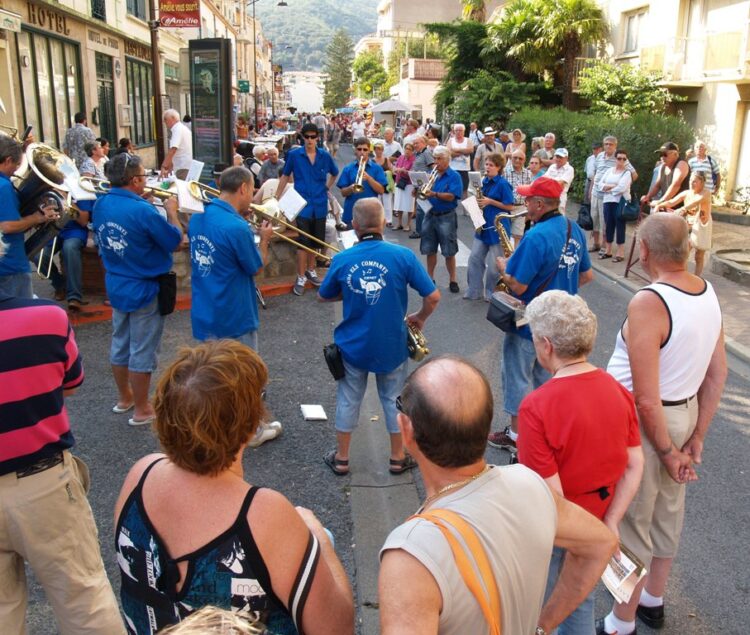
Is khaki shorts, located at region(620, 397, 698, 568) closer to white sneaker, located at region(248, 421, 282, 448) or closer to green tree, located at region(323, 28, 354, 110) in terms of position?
white sneaker, located at region(248, 421, 282, 448)

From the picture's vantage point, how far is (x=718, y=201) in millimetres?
17734

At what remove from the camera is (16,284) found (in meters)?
5.41

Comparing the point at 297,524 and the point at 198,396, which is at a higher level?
the point at 198,396

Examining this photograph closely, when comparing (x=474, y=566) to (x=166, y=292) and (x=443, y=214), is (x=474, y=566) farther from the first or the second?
(x=443, y=214)

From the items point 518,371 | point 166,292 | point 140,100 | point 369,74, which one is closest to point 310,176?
point 166,292

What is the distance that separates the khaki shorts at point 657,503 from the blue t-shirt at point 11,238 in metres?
4.66


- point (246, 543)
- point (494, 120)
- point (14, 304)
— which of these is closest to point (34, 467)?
point (14, 304)

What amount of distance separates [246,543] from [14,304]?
125 cm

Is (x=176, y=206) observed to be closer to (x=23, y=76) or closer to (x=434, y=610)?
(x=434, y=610)

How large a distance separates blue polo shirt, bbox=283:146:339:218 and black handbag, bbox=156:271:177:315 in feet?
13.0

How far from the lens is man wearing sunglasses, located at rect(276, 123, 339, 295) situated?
8758 millimetres

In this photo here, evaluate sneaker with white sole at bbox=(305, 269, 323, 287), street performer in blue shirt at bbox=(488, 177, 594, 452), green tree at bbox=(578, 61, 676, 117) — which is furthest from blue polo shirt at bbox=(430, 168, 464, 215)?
green tree at bbox=(578, 61, 676, 117)

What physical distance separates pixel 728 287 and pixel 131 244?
28.4 ft

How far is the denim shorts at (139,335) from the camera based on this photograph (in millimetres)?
4969
